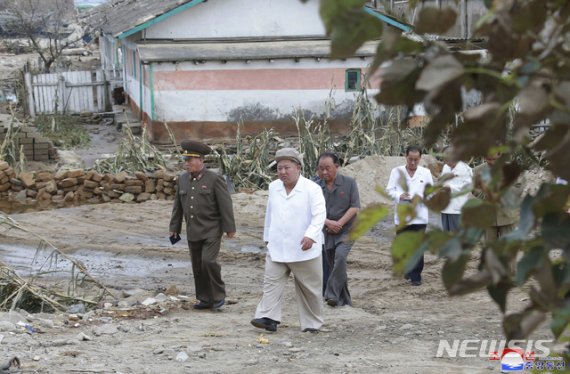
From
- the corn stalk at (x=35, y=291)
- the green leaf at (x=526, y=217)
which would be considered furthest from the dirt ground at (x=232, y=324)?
the green leaf at (x=526, y=217)

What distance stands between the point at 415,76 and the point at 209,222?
26.6ft

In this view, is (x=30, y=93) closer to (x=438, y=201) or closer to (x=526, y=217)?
(x=438, y=201)

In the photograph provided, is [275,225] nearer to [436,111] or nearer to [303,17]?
[436,111]

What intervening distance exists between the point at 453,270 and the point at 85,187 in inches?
673

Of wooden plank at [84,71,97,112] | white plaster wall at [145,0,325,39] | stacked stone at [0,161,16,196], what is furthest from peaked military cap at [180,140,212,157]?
wooden plank at [84,71,97,112]

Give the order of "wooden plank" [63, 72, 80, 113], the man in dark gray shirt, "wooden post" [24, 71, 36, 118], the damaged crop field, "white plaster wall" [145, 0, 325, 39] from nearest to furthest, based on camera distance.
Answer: the damaged crop field
the man in dark gray shirt
"white plaster wall" [145, 0, 325, 39]
"wooden post" [24, 71, 36, 118]
"wooden plank" [63, 72, 80, 113]

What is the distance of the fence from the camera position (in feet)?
104

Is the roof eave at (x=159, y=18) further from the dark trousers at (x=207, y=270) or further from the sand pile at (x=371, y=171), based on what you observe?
the dark trousers at (x=207, y=270)

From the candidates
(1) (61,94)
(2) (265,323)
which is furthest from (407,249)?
(1) (61,94)

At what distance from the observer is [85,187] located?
61.7ft

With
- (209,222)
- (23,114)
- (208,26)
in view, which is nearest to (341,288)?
(209,222)

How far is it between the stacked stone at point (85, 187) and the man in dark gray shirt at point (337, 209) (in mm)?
8686

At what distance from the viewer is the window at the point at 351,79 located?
84.5 ft

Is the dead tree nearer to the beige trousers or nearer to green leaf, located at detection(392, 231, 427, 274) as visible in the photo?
the beige trousers
